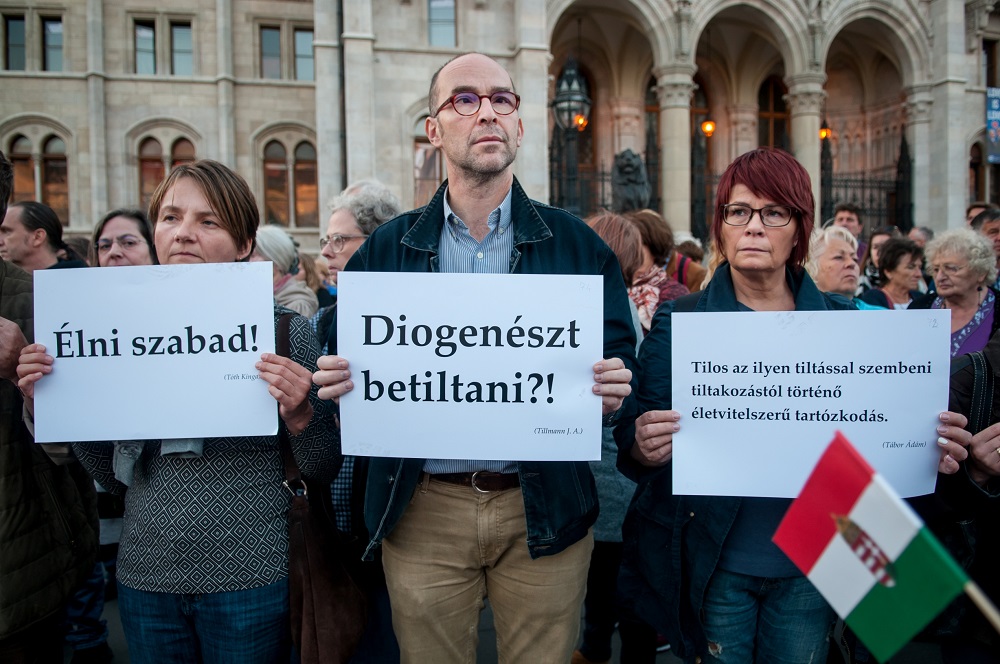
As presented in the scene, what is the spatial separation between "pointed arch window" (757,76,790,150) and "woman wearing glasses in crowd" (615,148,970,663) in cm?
2363

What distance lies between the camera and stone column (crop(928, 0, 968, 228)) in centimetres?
1975

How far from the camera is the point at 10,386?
2236mm

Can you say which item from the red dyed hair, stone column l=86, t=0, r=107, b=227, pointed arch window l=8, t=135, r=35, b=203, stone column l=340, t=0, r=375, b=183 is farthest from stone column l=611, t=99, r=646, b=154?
the red dyed hair

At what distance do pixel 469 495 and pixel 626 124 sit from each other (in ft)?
69.8

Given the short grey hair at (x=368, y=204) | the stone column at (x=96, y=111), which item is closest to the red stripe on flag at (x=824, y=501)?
the short grey hair at (x=368, y=204)

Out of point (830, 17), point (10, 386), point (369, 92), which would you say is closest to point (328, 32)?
point (369, 92)

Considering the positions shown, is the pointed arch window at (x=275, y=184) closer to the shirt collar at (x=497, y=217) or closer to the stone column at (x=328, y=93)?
the stone column at (x=328, y=93)

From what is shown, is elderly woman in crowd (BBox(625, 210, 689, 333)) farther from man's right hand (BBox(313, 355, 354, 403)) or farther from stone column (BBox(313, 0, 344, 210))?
stone column (BBox(313, 0, 344, 210))

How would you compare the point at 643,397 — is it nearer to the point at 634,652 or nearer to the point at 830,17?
the point at 634,652

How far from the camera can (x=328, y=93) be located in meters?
16.5

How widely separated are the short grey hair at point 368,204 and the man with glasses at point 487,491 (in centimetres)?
132

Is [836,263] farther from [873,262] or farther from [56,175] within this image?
[56,175]

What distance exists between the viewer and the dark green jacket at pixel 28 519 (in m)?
2.12

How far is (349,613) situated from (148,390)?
963mm
